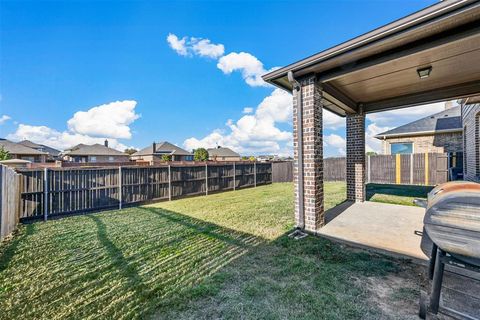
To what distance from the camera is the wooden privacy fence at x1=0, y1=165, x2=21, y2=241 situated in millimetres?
3883

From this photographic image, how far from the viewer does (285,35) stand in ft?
30.4

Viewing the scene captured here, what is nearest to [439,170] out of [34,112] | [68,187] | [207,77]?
[207,77]

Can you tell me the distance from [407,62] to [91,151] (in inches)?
1601

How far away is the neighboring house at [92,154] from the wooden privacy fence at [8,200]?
33499 mm

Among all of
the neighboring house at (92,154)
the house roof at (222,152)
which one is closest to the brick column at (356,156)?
the neighboring house at (92,154)

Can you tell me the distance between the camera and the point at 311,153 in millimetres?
3998

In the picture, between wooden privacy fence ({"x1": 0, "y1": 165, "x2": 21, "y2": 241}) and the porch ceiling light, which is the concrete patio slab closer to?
the porch ceiling light

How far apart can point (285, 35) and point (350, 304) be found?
1002 centimetres

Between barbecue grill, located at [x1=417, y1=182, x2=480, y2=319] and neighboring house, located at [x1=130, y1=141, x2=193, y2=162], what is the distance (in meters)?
38.5

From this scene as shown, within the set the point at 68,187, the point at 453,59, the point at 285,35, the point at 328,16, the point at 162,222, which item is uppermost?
the point at 285,35

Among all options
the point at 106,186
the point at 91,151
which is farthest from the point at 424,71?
the point at 91,151

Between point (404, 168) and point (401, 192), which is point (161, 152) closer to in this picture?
point (404, 168)

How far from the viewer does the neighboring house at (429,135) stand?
12.3 metres

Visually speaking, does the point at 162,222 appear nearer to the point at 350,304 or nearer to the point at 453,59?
the point at 350,304
